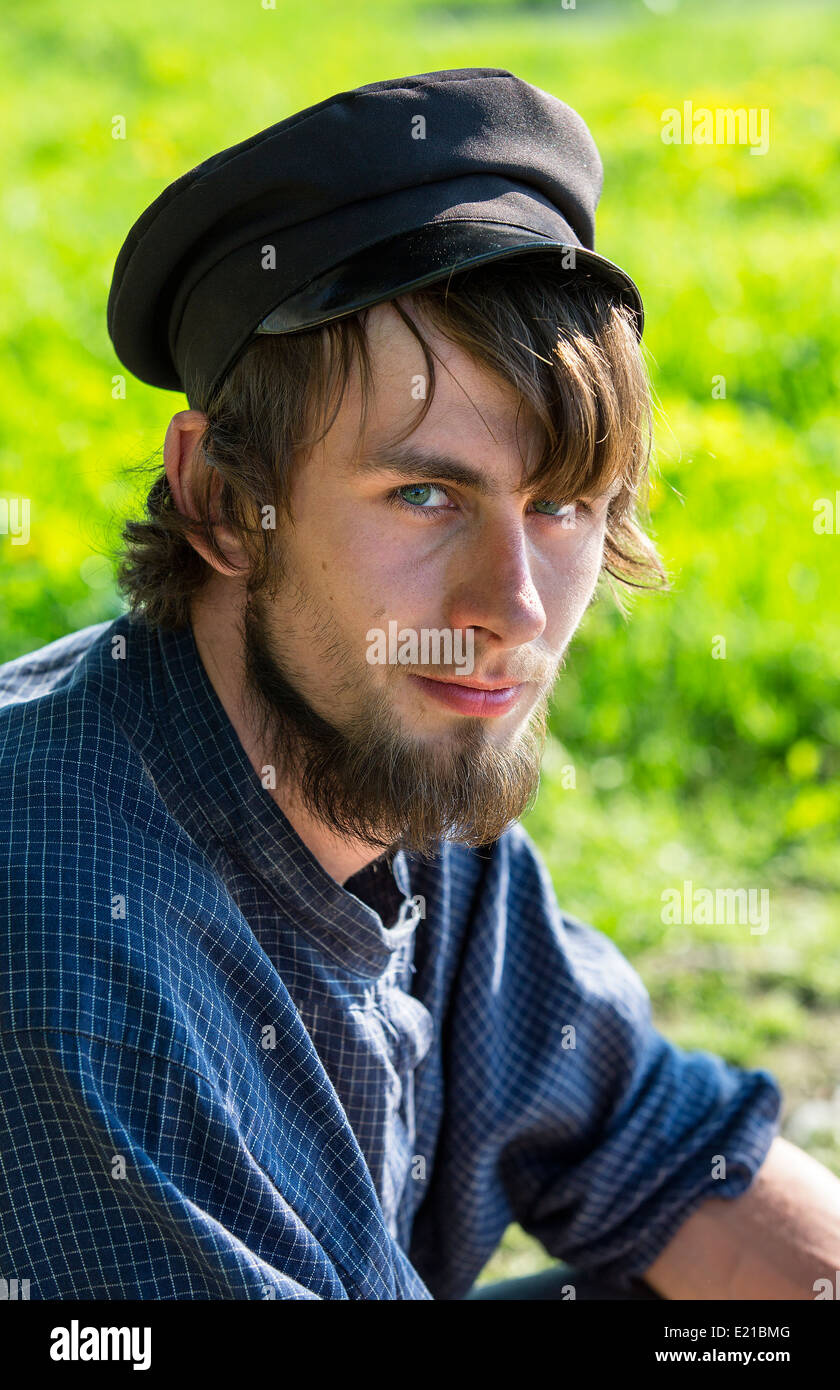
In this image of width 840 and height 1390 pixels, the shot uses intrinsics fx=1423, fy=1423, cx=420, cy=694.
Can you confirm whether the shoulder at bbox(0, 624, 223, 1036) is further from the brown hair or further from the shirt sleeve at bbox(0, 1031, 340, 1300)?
the brown hair

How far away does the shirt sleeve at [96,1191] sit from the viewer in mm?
1534

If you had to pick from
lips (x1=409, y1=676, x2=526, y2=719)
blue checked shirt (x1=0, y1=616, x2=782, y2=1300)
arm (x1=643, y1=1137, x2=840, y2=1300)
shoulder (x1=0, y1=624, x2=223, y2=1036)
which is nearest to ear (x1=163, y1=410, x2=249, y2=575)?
blue checked shirt (x1=0, y1=616, x2=782, y2=1300)

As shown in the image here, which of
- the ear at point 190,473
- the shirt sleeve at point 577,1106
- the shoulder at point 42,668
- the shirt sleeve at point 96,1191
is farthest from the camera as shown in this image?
the shirt sleeve at point 577,1106

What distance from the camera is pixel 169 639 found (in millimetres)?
1999

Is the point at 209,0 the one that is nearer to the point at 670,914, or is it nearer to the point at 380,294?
the point at 670,914

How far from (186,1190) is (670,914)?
2.64 metres

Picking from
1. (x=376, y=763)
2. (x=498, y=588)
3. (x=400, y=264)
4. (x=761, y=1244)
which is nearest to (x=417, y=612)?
(x=498, y=588)

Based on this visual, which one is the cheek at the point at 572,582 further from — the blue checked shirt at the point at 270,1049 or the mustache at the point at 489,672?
the blue checked shirt at the point at 270,1049

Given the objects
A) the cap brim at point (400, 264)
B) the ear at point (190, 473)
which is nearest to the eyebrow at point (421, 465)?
the cap brim at point (400, 264)

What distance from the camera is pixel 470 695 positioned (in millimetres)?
1864

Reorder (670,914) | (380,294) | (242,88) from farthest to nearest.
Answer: (242,88) < (670,914) < (380,294)

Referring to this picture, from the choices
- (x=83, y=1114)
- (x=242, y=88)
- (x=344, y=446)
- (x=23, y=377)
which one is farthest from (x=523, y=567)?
(x=242, y=88)

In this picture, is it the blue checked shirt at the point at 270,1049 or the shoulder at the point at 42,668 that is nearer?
the blue checked shirt at the point at 270,1049

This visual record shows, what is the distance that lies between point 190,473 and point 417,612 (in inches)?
18.7
